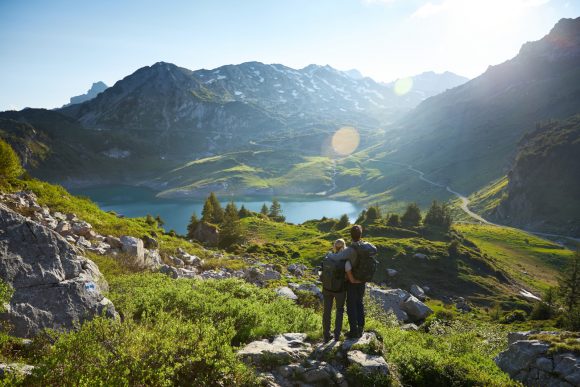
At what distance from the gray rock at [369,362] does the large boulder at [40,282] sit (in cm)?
722

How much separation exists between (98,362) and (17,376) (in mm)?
1393

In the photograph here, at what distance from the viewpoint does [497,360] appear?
13.8 meters

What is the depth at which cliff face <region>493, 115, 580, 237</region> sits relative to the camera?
15975 cm

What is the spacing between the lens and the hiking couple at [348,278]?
35.8 feet

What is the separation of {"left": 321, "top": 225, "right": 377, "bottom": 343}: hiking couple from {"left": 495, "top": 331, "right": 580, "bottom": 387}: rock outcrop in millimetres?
6748

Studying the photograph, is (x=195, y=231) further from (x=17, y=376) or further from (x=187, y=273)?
(x=17, y=376)

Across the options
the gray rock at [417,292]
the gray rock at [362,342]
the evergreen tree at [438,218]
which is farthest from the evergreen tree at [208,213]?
the gray rock at [362,342]

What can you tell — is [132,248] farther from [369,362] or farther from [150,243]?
[369,362]

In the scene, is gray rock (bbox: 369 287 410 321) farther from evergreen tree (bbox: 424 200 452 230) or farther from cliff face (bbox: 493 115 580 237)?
cliff face (bbox: 493 115 580 237)

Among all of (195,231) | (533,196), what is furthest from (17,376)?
(533,196)

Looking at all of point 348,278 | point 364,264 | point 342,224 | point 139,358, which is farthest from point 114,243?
point 342,224

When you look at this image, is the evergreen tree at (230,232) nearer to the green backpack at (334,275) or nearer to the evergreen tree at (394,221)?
the green backpack at (334,275)

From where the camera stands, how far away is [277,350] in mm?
9734

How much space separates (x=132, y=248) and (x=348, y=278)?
51.5 ft
